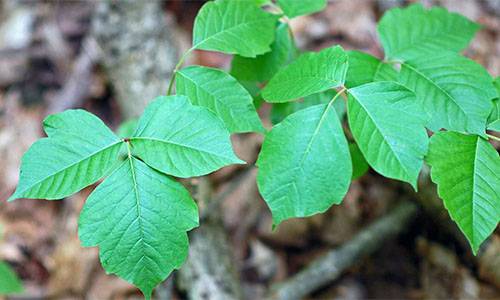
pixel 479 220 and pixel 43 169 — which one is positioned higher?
pixel 43 169

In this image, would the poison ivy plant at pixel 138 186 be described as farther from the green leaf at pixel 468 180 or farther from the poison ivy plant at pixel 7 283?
the poison ivy plant at pixel 7 283

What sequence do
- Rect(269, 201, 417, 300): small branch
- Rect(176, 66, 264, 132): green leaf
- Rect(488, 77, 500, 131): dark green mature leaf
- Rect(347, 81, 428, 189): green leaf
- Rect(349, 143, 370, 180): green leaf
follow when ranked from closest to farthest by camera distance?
Rect(347, 81, 428, 189): green leaf
Rect(488, 77, 500, 131): dark green mature leaf
Rect(176, 66, 264, 132): green leaf
Rect(349, 143, 370, 180): green leaf
Rect(269, 201, 417, 300): small branch

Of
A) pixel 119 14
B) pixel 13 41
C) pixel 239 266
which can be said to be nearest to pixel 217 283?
pixel 239 266

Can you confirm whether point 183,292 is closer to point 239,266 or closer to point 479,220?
point 239,266

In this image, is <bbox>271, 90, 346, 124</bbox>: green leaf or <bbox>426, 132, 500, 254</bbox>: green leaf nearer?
<bbox>426, 132, 500, 254</bbox>: green leaf

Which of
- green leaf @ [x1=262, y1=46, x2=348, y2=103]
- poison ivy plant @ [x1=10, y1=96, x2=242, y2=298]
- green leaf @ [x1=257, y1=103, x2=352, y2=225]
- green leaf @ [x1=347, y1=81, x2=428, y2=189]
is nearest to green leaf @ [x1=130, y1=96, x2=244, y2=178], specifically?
poison ivy plant @ [x1=10, y1=96, x2=242, y2=298]

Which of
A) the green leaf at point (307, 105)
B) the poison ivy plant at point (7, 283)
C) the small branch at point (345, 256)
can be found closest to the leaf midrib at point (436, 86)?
the green leaf at point (307, 105)

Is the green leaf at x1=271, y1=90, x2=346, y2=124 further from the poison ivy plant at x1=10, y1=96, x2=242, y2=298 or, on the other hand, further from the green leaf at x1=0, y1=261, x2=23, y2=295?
the green leaf at x1=0, y1=261, x2=23, y2=295
